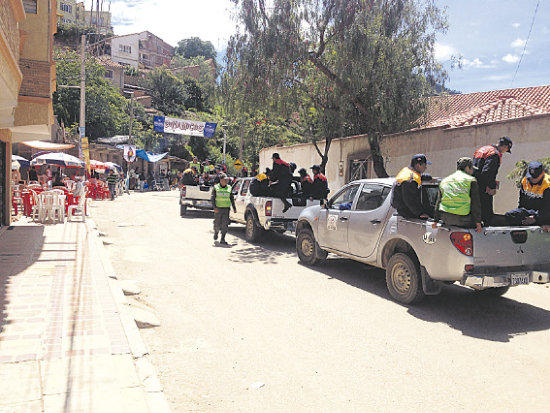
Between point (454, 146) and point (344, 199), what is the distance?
23.5 feet

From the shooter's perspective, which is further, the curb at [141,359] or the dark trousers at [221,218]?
the dark trousers at [221,218]

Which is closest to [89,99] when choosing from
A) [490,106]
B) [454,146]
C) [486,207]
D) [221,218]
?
[221,218]

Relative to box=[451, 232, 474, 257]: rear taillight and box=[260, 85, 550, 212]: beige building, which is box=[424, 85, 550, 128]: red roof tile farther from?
box=[451, 232, 474, 257]: rear taillight

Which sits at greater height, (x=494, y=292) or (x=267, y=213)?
(x=267, y=213)

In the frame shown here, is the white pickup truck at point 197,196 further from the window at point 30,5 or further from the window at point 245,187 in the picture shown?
the window at point 30,5

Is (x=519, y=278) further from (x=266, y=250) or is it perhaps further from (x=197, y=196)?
(x=197, y=196)

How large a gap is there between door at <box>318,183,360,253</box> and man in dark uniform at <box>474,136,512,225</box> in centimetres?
218

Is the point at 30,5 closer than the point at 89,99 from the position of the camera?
Yes

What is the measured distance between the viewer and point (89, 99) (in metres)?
44.3

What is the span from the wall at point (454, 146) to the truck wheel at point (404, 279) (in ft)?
23.3

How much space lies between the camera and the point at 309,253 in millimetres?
8883

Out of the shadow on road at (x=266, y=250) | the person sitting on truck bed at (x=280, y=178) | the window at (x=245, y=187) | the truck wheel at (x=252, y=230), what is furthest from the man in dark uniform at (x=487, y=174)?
the window at (x=245, y=187)

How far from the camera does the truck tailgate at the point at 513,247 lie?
541cm

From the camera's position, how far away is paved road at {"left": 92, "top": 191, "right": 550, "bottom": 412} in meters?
3.65
